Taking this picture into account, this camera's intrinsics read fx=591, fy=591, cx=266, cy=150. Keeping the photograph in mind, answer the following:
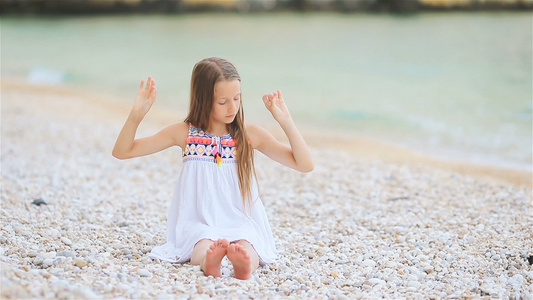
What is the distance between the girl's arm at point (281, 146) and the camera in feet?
12.0

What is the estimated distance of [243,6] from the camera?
24125 mm

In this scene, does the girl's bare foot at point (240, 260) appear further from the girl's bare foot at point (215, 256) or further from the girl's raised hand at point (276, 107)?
the girl's raised hand at point (276, 107)

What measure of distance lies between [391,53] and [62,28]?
16067 millimetres

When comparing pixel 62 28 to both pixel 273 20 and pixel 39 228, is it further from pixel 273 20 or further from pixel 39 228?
pixel 39 228

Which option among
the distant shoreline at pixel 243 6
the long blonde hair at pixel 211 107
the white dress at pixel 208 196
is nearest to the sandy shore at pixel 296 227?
the white dress at pixel 208 196

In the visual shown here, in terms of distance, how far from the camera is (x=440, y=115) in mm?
12570

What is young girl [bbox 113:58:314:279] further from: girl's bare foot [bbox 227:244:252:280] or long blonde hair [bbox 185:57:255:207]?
girl's bare foot [bbox 227:244:252:280]

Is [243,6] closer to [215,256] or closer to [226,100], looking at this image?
[226,100]

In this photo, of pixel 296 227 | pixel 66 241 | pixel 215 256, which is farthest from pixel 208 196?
pixel 296 227

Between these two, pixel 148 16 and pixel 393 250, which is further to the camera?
pixel 148 16

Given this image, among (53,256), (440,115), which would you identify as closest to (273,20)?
(440,115)

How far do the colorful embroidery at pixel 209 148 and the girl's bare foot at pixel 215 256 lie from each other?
587 mm

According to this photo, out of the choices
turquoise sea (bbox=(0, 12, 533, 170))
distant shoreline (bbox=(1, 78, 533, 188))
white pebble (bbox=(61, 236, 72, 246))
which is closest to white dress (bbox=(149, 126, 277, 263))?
white pebble (bbox=(61, 236, 72, 246))

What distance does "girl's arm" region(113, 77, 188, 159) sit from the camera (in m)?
3.61
